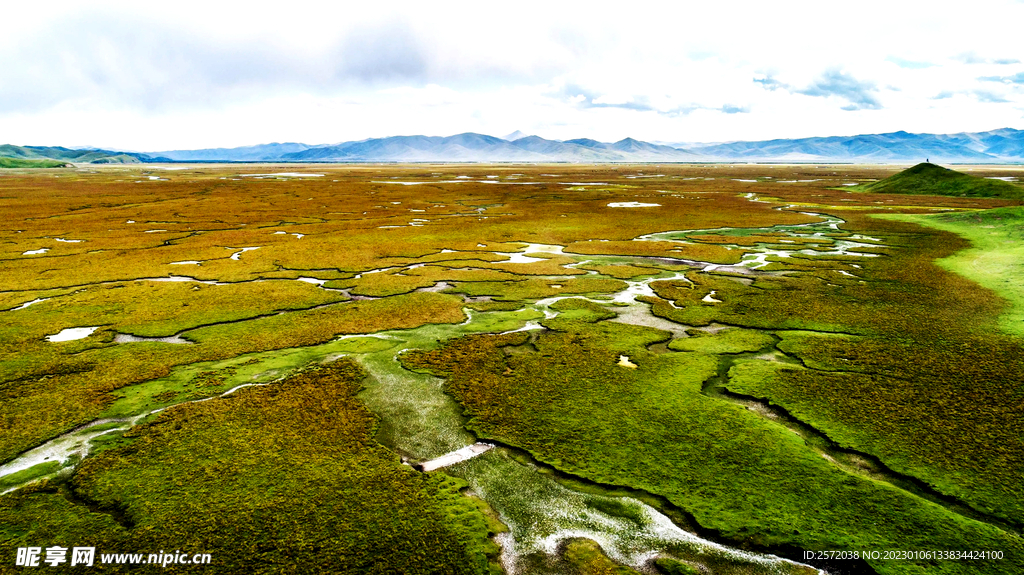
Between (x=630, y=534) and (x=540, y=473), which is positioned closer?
(x=630, y=534)

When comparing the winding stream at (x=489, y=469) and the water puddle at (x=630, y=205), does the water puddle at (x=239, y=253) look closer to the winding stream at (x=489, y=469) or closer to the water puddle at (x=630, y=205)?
the winding stream at (x=489, y=469)

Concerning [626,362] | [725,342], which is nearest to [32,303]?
[626,362]

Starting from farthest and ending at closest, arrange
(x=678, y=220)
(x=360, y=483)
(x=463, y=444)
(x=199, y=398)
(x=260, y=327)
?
(x=678, y=220), (x=260, y=327), (x=199, y=398), (x=463, y=444), (x=360, y=483)

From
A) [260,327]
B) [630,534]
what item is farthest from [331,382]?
[630,534]

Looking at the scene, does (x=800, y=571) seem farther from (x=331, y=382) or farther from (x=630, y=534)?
(x=331, y=382)

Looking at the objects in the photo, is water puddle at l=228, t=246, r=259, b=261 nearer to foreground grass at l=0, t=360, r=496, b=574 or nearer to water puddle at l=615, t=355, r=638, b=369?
foreground grass at l=0, t=360, r=496, b=574

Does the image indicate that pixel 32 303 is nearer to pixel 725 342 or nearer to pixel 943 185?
pixel 725 342

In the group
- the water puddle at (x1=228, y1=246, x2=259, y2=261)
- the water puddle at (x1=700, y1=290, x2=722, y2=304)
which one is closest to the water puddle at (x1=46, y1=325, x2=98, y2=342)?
the water puddle at (x1=228, y1=246, x2=259, y2=261)
